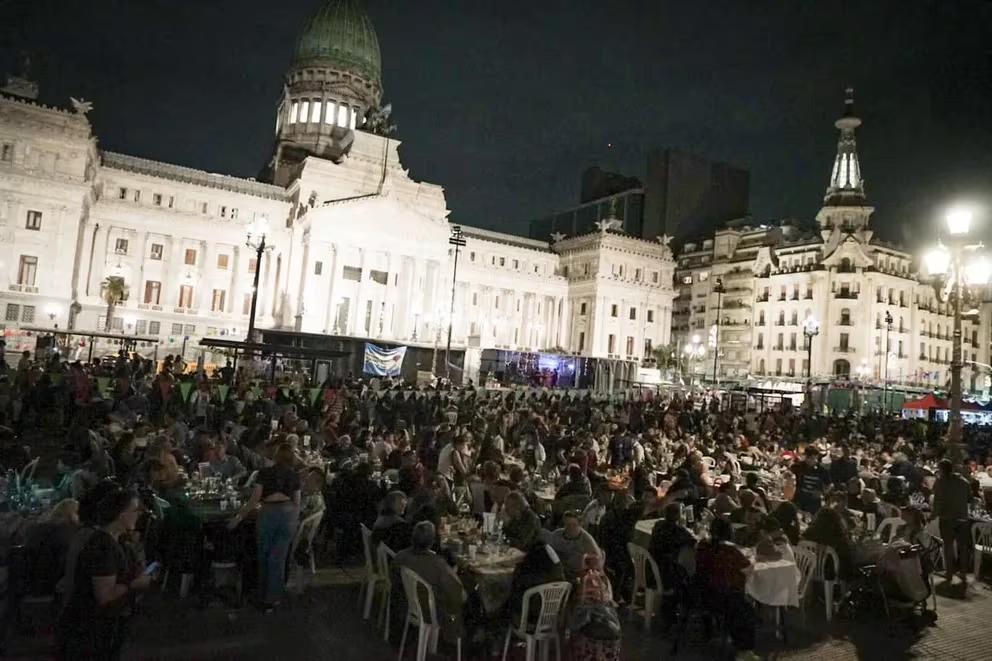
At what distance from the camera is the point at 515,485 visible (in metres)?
9.77

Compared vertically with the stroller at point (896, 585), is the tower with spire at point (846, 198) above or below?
above

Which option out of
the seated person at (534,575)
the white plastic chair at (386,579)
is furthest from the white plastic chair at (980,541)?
the white plastic chair at (386,579)

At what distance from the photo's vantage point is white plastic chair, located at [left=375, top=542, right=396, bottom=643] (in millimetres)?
6727

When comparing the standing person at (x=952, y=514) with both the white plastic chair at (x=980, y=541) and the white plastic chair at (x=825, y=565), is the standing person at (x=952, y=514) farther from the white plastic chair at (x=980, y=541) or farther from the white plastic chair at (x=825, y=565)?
the white plastic chair at (x=825, y=565)

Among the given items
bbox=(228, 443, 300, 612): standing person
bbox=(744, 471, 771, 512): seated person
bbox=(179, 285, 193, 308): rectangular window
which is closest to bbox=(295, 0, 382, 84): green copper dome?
bbox=(179, 285, 193, 308): rectangular window

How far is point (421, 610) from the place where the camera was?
5.97 metres

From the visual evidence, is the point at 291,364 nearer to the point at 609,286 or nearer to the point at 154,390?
the point at 154,390

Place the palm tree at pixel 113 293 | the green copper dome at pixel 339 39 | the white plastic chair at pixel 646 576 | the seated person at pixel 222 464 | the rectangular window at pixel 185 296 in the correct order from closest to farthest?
the white plastic chair at pixel 646 576 → the seated person at pixel 222 464 → the palm tree at pixel 113 293 → the rectangular window at pixel 185 296 → the green copper dome at pixel 339 39

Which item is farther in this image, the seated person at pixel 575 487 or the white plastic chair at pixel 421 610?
the seated person at pixel 575 487

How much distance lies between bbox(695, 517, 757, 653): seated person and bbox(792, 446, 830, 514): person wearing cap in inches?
229

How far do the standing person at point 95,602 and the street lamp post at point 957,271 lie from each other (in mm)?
13817

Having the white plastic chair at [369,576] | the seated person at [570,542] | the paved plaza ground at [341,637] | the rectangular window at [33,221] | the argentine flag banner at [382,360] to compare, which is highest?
the rectangular window at [33,221]

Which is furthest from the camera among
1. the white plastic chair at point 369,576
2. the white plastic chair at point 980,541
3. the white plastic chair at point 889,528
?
the white plastic chair at point 980,541

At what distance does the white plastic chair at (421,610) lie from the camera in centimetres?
591
